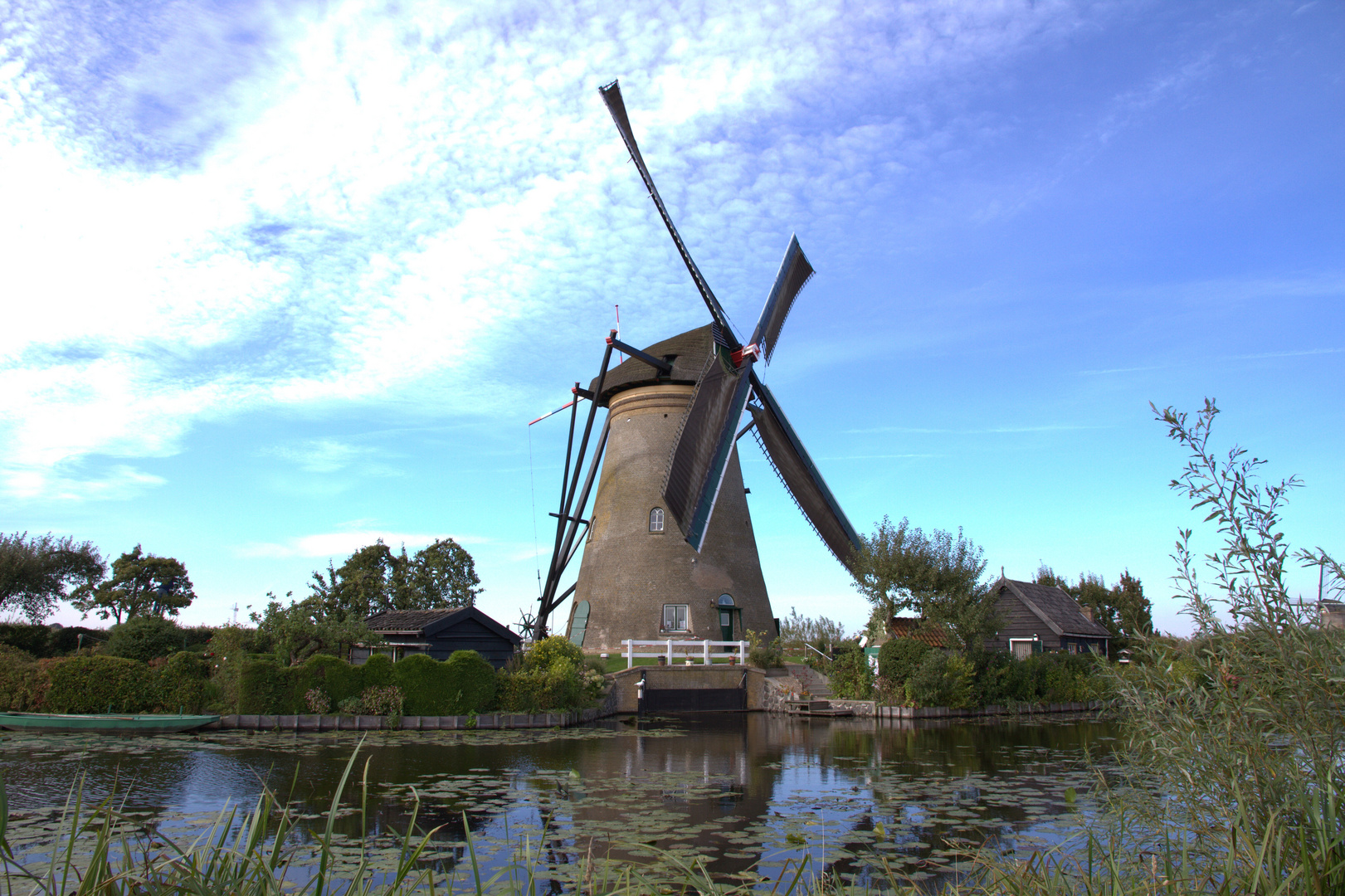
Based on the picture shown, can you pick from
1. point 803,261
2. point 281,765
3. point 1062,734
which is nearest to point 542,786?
point 281,765

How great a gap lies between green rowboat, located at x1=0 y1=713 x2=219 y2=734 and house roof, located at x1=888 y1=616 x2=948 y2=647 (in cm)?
1339

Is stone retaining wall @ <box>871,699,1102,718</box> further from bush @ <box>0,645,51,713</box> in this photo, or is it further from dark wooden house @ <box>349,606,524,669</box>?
bush @ <box>0,645,51,713</box>

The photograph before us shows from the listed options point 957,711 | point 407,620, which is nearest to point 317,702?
point 407,620

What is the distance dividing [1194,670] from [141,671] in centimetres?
1489

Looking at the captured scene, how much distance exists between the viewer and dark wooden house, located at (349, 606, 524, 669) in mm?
15320

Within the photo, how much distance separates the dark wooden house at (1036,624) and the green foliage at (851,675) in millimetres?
6099

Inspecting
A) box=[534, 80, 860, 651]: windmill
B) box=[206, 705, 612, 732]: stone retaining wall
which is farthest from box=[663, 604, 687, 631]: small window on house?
box=[206, 705, 612, 732]: stone retaining wall

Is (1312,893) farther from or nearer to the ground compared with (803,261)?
nearer to the ground

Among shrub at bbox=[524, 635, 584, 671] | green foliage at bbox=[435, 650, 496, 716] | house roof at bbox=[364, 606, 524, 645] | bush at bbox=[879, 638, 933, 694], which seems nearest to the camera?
green foliage at bbox=[435, 650, 496, 716]

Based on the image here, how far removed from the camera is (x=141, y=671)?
13.6 meters

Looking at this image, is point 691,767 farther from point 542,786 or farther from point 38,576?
point 38,576

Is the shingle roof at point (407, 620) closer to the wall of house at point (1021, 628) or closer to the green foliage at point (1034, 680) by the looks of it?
the green foliage at point (1034, 680)

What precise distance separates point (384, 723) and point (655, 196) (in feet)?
44.1

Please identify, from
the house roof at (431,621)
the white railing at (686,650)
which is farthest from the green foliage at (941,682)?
the house roof at (431,621)
